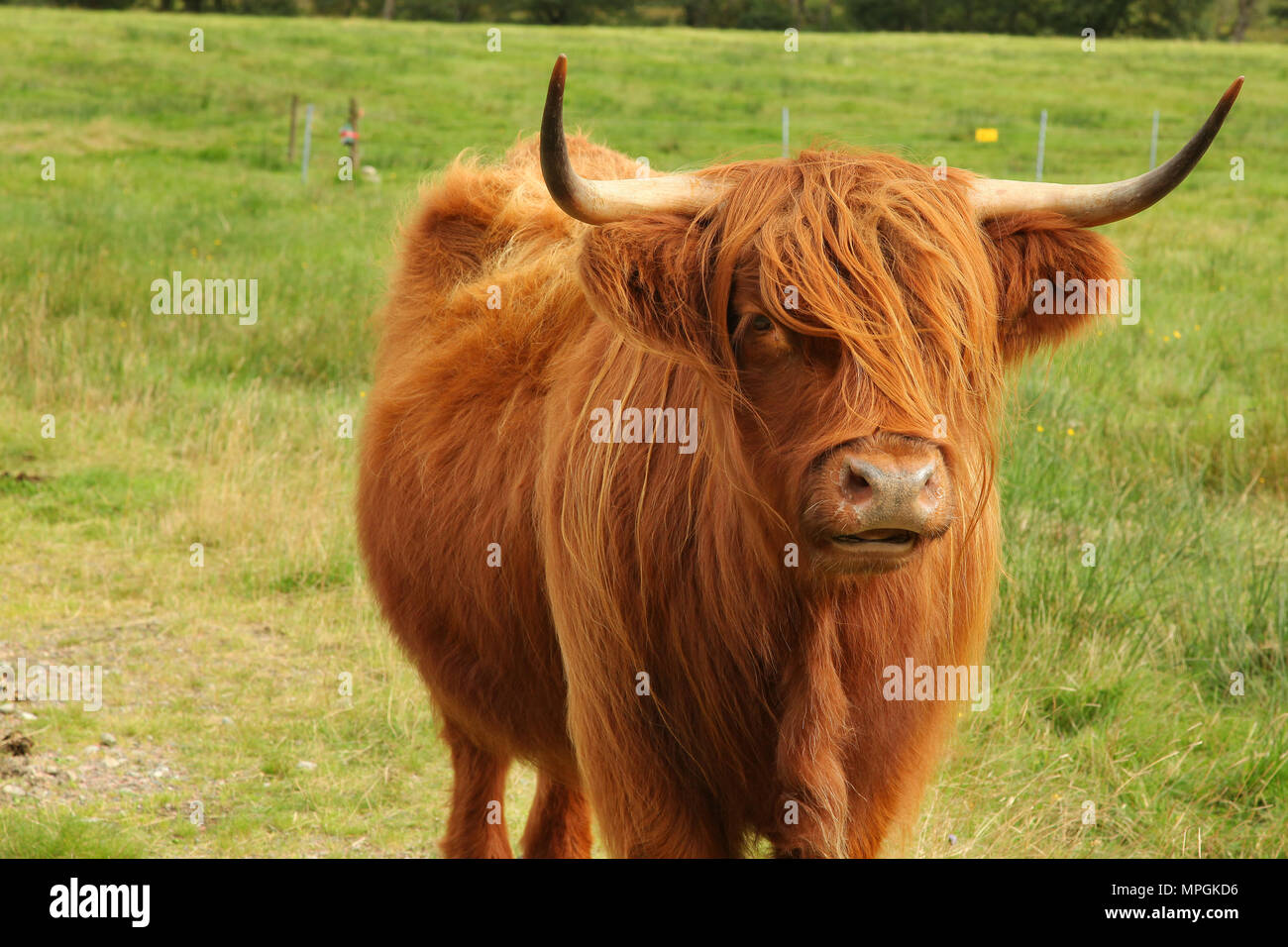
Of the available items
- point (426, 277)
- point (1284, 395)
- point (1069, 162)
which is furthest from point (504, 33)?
point (426, 277)

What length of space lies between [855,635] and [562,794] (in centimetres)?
165

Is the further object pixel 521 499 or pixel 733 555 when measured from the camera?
pixel 521 499

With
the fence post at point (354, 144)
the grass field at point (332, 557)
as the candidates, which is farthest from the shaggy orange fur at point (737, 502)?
the fence post at point (354, 144)

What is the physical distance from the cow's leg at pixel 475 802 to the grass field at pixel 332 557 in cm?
33

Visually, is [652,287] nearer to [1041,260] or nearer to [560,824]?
[1041,260]

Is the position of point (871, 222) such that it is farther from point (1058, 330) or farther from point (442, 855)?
point (442, 855)

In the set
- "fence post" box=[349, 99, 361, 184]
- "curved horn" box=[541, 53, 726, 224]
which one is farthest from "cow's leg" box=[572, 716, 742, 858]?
"fence post" box=[349, 99, 361, 184]

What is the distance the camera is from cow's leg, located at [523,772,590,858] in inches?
148

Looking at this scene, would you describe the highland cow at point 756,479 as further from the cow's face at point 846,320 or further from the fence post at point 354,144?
the fence post at point 354,144

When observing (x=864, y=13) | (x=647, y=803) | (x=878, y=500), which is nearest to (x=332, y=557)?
A: (x=647, y=803)

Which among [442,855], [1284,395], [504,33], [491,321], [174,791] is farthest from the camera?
[504,33]

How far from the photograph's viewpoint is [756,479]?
2230 millimetres

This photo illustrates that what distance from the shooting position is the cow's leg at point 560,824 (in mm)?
3768

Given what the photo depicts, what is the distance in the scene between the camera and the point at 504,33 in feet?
118
